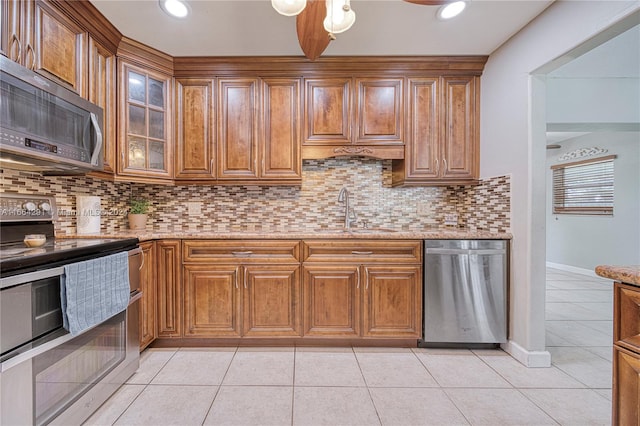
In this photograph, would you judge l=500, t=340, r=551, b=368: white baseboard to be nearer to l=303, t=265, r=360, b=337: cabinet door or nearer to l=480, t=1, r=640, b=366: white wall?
l=480, t=1, r=640, b=366: white wall

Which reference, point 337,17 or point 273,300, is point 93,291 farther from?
point 337,17

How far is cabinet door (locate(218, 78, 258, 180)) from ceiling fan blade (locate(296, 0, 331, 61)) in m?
0.88

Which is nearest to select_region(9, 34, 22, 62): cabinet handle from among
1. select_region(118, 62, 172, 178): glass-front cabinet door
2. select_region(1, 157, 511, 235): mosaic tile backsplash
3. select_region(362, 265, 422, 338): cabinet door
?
select_region(118, 62, 172, 178): glass-front cabinet door

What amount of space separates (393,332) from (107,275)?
1.96 meters

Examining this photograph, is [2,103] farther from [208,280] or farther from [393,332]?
[393,332]

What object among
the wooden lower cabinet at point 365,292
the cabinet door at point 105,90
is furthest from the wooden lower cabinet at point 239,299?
the cabinet door at point 105,90

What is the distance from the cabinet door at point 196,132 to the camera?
247cm

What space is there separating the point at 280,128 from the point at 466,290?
6.70ft

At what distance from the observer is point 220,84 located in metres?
2.46

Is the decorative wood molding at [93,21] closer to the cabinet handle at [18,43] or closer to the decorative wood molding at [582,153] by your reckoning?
the cabinet handle at [18,43]

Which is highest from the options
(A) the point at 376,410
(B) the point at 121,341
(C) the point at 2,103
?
(C) the point at 2,103

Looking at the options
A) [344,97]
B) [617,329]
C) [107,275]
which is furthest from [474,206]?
[107,275]

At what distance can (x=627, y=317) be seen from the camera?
2.79 ft

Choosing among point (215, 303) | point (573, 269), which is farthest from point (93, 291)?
point (573, 269)
